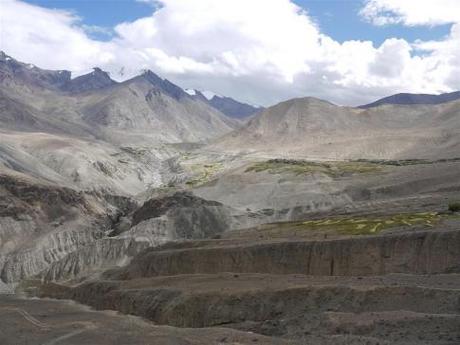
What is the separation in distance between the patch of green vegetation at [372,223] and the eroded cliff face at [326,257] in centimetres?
644

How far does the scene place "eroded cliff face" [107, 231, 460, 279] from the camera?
4806 cm

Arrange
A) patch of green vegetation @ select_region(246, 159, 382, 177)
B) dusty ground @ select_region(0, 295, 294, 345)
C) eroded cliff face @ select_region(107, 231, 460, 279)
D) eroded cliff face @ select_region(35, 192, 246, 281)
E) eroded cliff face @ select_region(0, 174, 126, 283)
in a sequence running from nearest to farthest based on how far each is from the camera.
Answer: dusty ground @ select_region(0, 295, 294, 345)
eroded cliff face @ select_region(107, 231, 460, 279)
eroded cliff face @ select_region(35, 192, 246, 281)
eroded cliff face @ select_region(0, 174, 126, 283)
patch of green vegetation @ select_region(246, 159, 382, 177)

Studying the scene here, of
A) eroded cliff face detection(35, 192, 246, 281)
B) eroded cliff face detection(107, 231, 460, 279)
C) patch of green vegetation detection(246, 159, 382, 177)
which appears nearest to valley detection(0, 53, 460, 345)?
eroded cliff face detection(107, 231, 460, 279)

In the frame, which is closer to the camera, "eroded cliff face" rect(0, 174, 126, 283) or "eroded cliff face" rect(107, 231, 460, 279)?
"eroded cliff face" rect(107, 231, 460, 279)

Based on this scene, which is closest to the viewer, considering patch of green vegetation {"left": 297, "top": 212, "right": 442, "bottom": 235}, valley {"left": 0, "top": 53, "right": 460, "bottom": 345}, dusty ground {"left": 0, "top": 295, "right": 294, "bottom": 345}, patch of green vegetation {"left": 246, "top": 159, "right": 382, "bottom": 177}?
dusty ground {"left": 0, "top": 295, "right": 294, "bottom": 345}

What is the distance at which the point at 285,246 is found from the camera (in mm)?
58375

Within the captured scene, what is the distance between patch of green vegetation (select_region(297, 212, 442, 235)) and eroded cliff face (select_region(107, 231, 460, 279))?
6.44 meters

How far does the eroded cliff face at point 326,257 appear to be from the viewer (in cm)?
4806

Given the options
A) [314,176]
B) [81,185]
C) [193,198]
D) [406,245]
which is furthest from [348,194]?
[81,185]

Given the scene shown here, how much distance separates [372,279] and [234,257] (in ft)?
75.0

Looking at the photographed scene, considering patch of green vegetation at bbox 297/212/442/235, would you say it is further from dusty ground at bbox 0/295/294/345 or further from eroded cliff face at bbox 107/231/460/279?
dusty ground at bbox 0/295/294/345

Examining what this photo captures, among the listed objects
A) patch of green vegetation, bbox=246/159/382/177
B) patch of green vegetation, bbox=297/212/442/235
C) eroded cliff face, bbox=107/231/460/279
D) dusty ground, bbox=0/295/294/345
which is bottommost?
dusty ground, bbox=0/295/294/345

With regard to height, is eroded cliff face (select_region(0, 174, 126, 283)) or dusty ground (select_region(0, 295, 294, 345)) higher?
eroded cliff face (select_region(0, 174, 126, 283))

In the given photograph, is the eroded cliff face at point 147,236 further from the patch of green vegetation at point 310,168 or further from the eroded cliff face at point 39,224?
the patch of green vegetation at point 310,168
